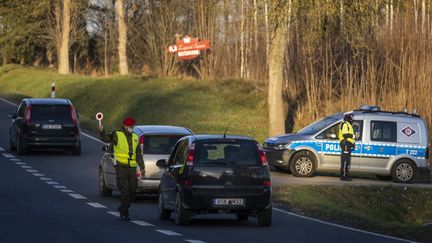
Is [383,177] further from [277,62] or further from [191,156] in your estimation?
[191,156]

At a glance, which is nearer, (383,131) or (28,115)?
(383,131)

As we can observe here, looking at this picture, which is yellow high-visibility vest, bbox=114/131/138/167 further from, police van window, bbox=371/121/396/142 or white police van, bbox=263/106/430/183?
police van window, bbox=371/121/396/142

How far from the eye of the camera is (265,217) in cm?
1706

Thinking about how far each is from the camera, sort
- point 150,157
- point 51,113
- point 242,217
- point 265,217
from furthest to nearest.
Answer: point 51,113, point 150,157, point 242,217, point 265,217

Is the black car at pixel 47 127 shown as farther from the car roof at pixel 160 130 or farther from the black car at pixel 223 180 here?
the black car at pixel 223 180

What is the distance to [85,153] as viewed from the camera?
3441cm

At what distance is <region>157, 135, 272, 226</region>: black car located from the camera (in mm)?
16781

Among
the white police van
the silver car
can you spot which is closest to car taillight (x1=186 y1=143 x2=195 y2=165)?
the silver car

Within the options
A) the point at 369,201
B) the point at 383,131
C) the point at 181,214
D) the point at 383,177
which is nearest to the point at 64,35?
the point at 383,177

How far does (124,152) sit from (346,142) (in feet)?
36.3

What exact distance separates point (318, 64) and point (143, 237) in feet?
84.9

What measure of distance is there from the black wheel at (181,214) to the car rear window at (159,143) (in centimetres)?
423

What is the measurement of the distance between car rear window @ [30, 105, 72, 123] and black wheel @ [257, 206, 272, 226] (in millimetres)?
17422

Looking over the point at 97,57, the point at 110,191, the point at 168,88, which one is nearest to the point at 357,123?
the point at 110,191
